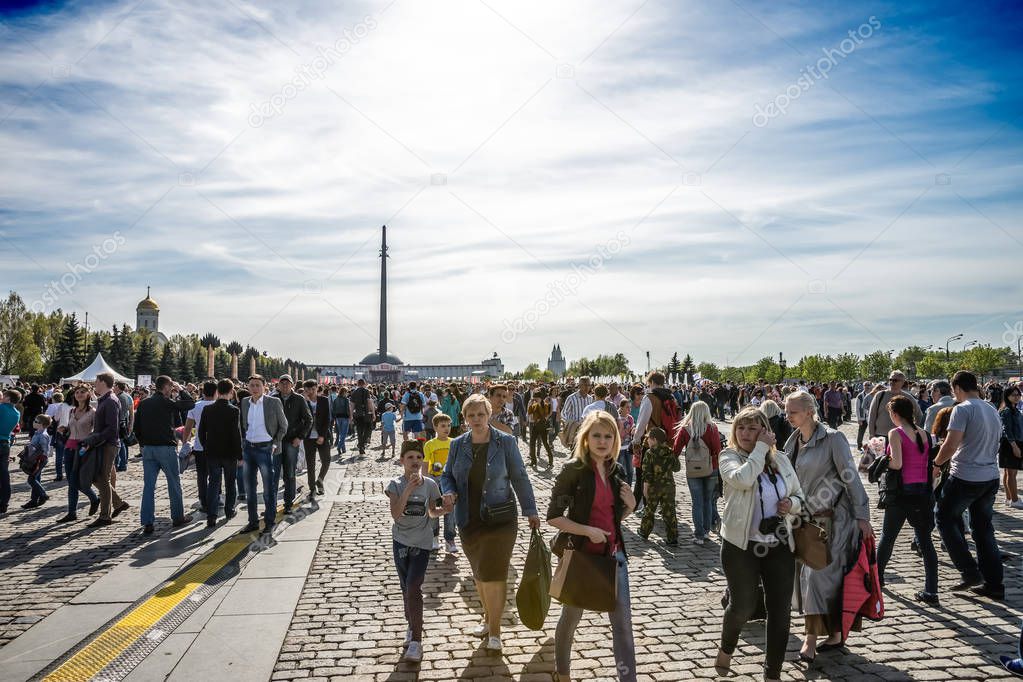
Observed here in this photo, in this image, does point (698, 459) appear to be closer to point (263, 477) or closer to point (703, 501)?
point (703, 501)

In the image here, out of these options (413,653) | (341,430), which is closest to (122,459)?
(341,430)

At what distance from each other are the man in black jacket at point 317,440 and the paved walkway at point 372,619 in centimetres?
310

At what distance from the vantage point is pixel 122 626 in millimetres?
5328

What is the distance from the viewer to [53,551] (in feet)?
25.4

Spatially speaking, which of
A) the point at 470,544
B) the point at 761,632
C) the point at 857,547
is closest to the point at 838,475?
the point at 857,547

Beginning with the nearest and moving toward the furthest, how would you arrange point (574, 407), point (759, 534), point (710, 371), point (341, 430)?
point (759, 534), point (574, 407), point (341, 430), point (710, 371)

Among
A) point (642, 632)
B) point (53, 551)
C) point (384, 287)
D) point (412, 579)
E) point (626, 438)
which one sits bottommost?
point (642, 632)

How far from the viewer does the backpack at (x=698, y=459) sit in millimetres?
8125

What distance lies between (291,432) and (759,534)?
7223 millimetres

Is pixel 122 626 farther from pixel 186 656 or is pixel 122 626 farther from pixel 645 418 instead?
pixel 645 418

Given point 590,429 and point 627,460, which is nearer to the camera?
point 590,429

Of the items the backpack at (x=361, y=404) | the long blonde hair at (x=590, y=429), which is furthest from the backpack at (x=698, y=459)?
the backpack at (x=361, y=404)

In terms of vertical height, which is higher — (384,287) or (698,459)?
(384,287)

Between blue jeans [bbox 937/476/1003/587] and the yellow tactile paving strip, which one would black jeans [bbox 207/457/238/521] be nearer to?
the yellow tactile paving strip
